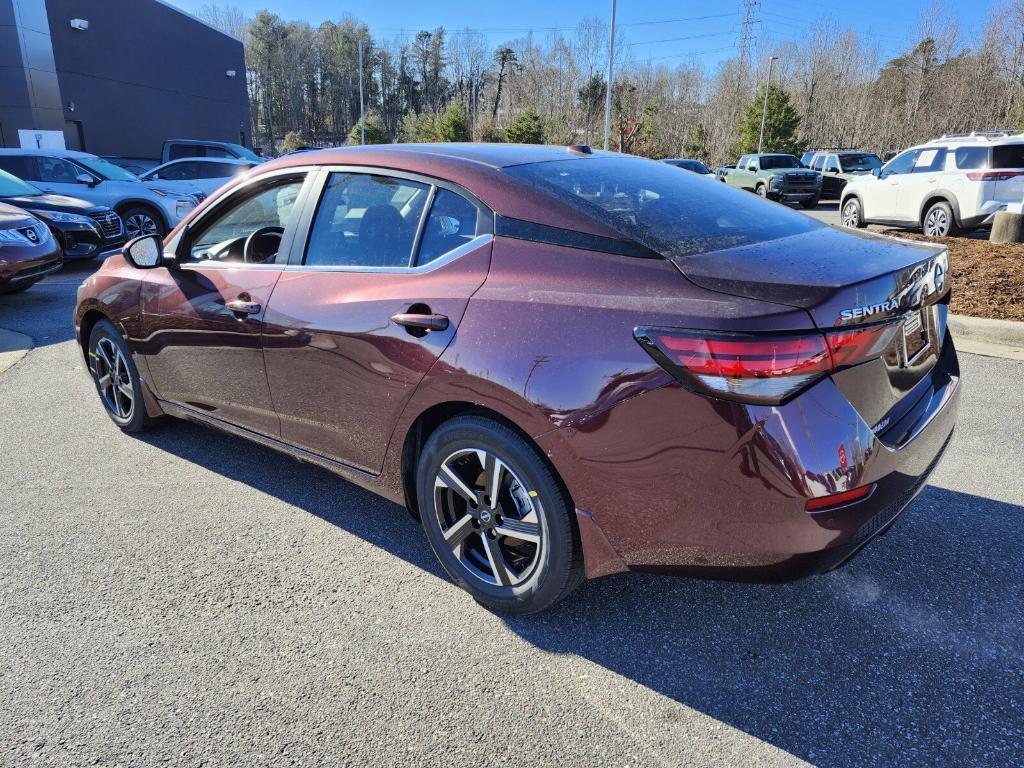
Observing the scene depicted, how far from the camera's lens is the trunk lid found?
2025 mm

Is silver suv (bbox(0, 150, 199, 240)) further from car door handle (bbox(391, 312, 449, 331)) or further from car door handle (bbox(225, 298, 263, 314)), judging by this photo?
car door handle (bbox(391, 312, 449, 331))

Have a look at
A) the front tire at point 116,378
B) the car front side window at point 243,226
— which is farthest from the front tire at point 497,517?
the front tire at point 116,378

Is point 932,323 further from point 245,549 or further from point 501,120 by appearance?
point 501,120

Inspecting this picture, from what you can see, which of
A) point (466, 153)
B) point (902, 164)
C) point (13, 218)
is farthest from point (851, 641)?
point (902, 164)

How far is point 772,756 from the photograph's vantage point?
Answer: 203 centimetres

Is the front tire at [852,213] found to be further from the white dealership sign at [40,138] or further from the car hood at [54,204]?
the white dealership sign at [40,138]

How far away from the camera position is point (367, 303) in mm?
2807

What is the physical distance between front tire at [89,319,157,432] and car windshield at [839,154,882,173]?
2566cm

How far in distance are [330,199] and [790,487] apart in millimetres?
2252

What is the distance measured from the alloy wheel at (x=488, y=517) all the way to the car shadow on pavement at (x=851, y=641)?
9.6 inches

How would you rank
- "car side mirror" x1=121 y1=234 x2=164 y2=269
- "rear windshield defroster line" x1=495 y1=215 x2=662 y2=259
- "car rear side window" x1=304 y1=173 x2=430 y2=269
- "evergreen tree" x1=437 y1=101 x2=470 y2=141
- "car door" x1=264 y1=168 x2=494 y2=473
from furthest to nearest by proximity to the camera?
"evergreen tree" x1=437 y1=101 x2=470 y2=141 → "car side mirror" x1=121 y1=234 x2=164 y2=269 → "car rear side window" x1=304 y1=173 x2=430 y2=269 → "car door" x1=264 y1=168 x2=494 y2=473 → "rear windshield defroster line" x1=495 y1=215 x2=662 y2=259

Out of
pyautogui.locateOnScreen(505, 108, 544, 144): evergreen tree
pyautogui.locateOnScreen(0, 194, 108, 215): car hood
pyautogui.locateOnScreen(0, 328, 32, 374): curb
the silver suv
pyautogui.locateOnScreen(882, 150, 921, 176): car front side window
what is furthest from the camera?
pyautogui.locateOnScreen(505, 108, 544, 144): evergreen tree

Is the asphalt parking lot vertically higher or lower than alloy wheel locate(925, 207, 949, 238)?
lower

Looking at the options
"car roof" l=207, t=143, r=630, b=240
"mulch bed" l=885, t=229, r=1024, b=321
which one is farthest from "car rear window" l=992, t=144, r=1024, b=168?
"car roof" l=207, t=143, r=630, b=240
